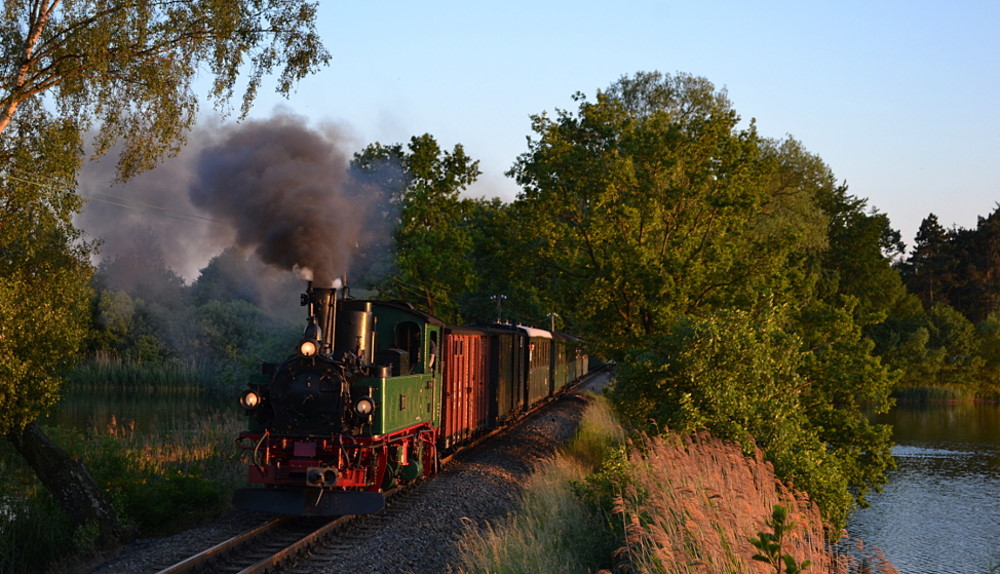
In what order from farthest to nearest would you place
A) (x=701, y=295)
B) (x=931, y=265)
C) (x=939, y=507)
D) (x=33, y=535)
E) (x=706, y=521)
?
(x=931, y=265) → (x=939, y=507) → (x=701, y=295) → (x=33, y=535) → (x=706, y=521)

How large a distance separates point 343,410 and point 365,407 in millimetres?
294

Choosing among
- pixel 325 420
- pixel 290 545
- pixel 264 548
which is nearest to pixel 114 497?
pixel 264 548

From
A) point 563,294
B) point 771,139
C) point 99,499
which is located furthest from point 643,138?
point 771,139

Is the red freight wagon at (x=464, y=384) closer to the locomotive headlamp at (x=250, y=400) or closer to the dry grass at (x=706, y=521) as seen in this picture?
the dry grass at (x=706, y=521)

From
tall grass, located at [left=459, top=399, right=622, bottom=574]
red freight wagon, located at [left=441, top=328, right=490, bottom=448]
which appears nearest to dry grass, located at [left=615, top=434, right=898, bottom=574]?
tall grass, located at [left=459, top=399, right=622, bottom=574]

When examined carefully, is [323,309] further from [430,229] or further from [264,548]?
[430,229]

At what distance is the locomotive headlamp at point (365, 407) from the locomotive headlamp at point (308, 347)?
875 mm

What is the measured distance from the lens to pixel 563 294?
75.7 feet

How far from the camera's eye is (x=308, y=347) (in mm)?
10898

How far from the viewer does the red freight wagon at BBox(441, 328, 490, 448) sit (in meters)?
16.2

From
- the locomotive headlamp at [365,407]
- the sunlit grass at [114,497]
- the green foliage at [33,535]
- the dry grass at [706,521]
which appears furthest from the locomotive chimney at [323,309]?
the dry grass at [706,521]

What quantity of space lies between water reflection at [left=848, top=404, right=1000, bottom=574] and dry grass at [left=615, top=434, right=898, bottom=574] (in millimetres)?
5590

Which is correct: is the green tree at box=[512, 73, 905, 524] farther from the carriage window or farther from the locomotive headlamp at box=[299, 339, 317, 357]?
the locomotive headlamp at box=[299, 339, 317, 357]

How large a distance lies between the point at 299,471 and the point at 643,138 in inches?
537
